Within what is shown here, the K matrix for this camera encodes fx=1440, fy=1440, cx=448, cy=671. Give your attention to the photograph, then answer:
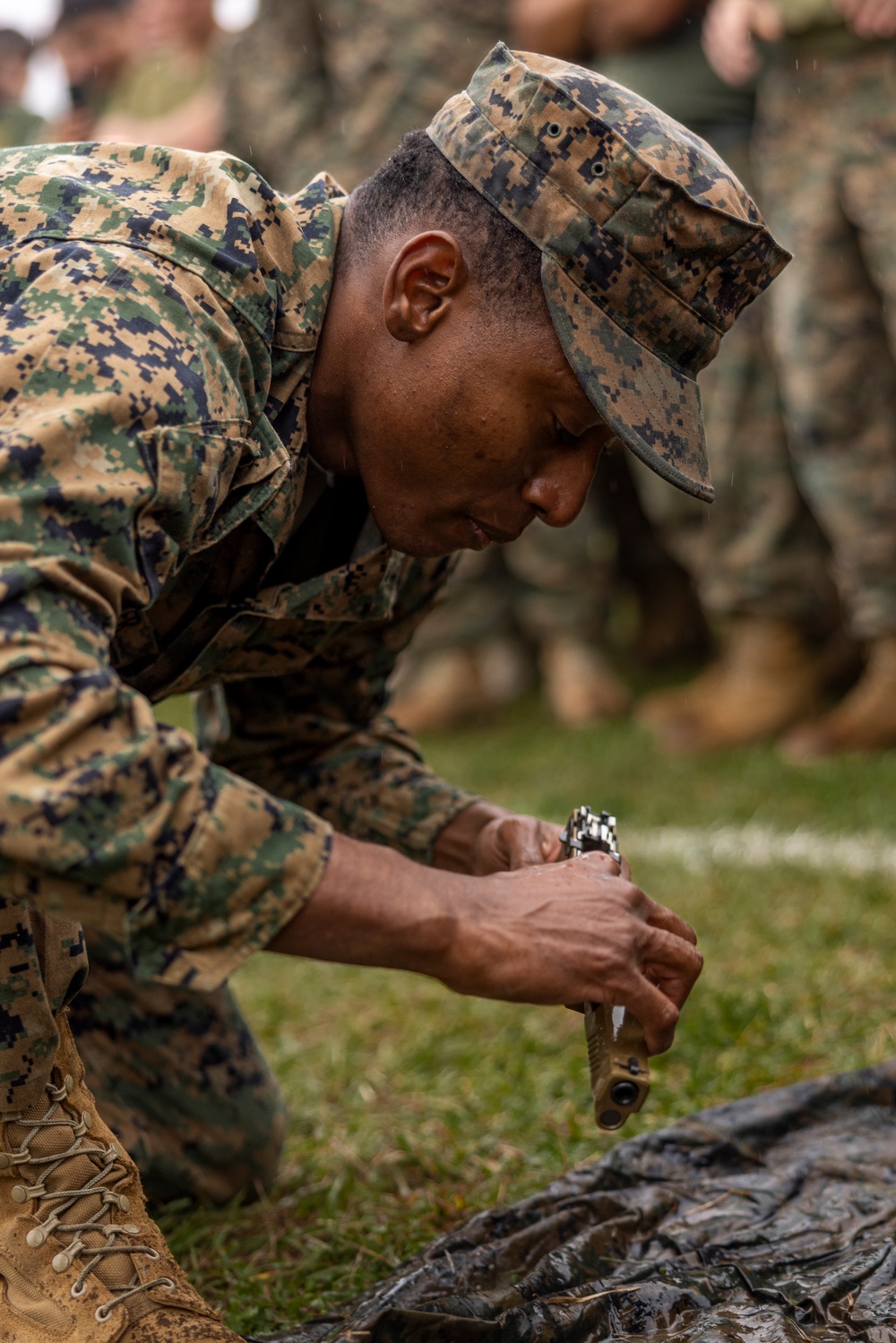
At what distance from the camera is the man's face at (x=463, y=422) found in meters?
2.01

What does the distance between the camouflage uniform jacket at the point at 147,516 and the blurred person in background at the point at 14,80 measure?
834cm

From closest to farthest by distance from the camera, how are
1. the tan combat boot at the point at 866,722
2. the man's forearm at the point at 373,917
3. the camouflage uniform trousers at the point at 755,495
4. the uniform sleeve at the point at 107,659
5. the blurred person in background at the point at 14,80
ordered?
the uniform sleeve at the point at 107,659 < the man's forearm at the point at 373,917 < the tan combat boot at the point at 866,722 < the camouflage uniform trousers at the point at 755,495 < the blurred person in background at the point at 14,80

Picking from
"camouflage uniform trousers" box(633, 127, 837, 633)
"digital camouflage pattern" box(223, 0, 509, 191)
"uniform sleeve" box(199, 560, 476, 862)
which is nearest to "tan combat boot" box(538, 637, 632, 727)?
"camouflage uniform trousers" box(633, 127, 837, 633)

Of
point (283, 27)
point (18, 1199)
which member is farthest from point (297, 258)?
point (283, 27)

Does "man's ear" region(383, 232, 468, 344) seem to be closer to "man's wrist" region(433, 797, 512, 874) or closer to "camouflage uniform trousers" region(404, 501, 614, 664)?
"man's wrist" region(433, 797, 512, 874)

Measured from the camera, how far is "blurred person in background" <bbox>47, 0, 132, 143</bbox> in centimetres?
857

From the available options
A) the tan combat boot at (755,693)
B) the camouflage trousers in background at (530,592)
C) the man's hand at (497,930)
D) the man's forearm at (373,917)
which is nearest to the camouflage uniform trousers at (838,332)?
the tan combat boot at (755,693)

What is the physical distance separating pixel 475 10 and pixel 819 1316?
570 cm

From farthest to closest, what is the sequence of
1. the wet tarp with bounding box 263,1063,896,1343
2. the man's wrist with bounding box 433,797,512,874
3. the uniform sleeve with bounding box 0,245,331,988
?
the man's wrist with bounding box 433,797,512,874
the wet tarp with bounding box 263,1063,896,1343
the uniform sleeve with bounding box 0,245,331,988

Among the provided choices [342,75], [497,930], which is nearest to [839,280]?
[342,75]

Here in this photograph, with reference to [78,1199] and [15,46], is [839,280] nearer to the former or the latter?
[78,1199]

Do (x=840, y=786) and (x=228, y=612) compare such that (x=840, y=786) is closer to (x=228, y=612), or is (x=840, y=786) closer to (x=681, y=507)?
(x=681, y=507)

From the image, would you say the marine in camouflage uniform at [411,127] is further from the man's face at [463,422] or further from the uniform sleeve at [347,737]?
the man's face at [463,422]

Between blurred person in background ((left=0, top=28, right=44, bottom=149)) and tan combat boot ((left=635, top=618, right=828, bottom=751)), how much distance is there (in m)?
6.41
